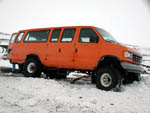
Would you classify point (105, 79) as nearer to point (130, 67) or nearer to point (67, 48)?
point (130, 67)

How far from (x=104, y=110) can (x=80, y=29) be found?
3.84 meters

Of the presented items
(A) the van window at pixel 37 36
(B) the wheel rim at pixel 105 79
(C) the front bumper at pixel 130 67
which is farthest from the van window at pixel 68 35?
(C) the front bumper at pixel 130 67

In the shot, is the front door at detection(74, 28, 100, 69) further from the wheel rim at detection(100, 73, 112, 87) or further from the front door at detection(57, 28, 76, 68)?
the wheel rim at detection(100, 73, 112, 87)

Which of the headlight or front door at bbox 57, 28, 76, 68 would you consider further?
front door at bbox 57, 28, 76, 68

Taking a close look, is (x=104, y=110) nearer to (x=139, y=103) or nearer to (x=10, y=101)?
(x=139, y=103)

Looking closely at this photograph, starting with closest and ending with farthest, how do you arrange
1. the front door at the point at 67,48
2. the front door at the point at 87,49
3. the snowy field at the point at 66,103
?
the snowy field at the point at 66,103 < the front door at the point at 87,49 < the front door at the point at 67,48

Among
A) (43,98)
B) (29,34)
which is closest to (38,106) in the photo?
(43,98)

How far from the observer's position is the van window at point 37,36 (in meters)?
7.70

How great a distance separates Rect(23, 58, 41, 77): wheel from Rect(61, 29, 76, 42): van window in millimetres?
1588

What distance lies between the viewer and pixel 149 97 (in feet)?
16.1

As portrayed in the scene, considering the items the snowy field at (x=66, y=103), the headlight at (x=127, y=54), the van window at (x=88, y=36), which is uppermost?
the van window at (x=88, y=36)

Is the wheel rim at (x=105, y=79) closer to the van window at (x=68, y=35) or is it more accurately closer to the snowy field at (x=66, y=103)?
the snowy field at (x=66, y=103)

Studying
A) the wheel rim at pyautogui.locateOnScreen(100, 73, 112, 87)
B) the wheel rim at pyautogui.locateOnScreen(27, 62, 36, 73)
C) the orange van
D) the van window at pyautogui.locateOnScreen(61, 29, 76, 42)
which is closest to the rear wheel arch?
the orange van

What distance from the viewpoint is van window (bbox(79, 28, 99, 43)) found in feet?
20.2
